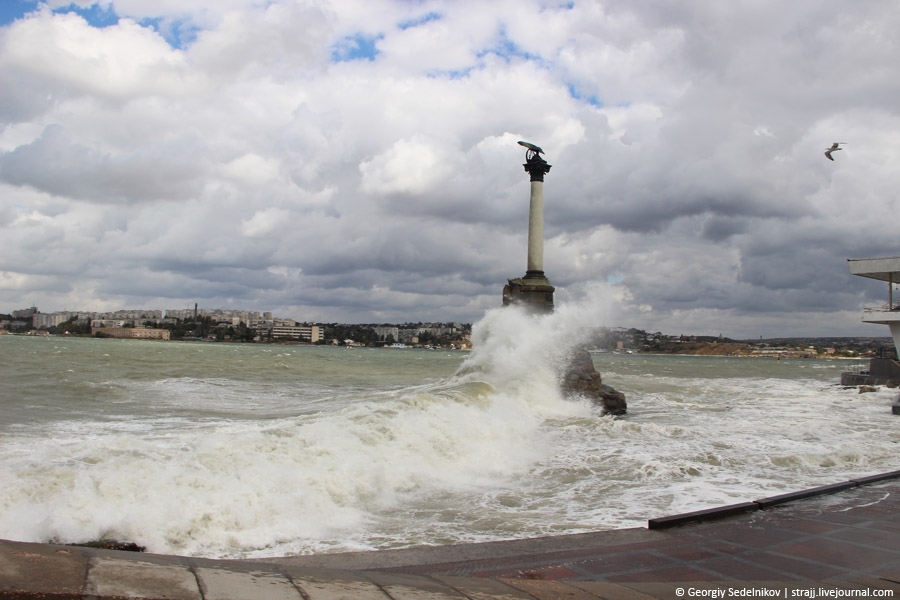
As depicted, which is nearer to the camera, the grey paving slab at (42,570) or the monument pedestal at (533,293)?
the grey paving slab at (42,570)

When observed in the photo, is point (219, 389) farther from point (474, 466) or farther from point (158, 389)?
point (474, 466)

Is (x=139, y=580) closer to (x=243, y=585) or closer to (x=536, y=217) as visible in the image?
(x=243, y=585)

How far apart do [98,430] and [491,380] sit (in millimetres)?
11834

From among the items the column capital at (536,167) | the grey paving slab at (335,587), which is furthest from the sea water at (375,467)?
the column capital at (536,167)

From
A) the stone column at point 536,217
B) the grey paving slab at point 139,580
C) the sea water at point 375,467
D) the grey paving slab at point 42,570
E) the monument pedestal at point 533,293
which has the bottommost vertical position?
the sea water at point 375,467

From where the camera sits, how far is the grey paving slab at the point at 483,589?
319cm

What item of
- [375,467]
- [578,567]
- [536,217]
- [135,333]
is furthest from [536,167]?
[135,333]

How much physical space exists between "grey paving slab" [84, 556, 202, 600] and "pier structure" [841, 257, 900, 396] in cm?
3279

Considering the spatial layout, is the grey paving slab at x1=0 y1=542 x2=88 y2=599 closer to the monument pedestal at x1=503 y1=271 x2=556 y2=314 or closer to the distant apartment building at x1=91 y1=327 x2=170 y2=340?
the monument pedestal at x1=503 y1=271 x2=556 y2=314

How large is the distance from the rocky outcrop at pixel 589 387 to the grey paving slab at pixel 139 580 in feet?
55.6

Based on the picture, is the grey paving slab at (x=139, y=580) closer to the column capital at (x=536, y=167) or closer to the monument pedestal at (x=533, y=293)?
the monument pedestal at (x=533, y=293)

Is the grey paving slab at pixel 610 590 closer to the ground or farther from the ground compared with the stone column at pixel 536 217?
closer to the ground

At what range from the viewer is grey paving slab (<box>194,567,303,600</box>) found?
2701 millimetres

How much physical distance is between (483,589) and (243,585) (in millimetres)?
1239
